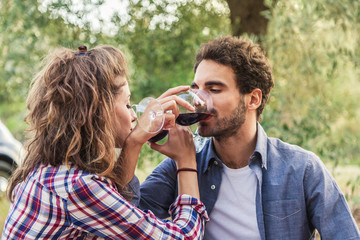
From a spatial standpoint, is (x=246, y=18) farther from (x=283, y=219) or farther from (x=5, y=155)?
(x=5, y=155)

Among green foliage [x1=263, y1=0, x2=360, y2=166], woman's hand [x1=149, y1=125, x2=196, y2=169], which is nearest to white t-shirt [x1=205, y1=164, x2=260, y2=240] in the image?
woman's hand [x1=149, y1=125, x2=196, y2=169]

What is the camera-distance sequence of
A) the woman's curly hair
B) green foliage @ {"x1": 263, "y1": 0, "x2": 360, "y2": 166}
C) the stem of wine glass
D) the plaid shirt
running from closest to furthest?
the plaid shirt, the woman's curly hair, the stem of wine glass, green foliage @ {"x1": 263, "y1": 0, "x2": 360, "y2": 166}

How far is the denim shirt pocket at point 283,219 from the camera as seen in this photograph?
2.45m

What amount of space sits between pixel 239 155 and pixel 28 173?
1268 mm

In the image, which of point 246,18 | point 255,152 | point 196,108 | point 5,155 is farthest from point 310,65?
point 5,155

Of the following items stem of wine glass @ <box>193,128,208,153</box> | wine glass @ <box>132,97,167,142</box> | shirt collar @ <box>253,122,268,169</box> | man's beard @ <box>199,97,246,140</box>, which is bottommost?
stem of wine glass @ <box>193,128,208,153</box>

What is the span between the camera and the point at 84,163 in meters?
2.01

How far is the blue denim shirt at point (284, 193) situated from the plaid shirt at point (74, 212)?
0.70 meters

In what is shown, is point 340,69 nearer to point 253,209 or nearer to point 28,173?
point 253,209

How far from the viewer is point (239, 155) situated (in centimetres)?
279

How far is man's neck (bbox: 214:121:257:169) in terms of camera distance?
279cm

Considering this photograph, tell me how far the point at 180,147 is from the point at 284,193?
0.61m

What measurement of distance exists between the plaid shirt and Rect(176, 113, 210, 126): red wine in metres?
0.69

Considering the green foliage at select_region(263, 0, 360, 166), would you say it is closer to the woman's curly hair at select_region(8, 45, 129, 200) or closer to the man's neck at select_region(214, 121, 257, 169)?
the man's neck at select_region(214, 121, 257, 169)
